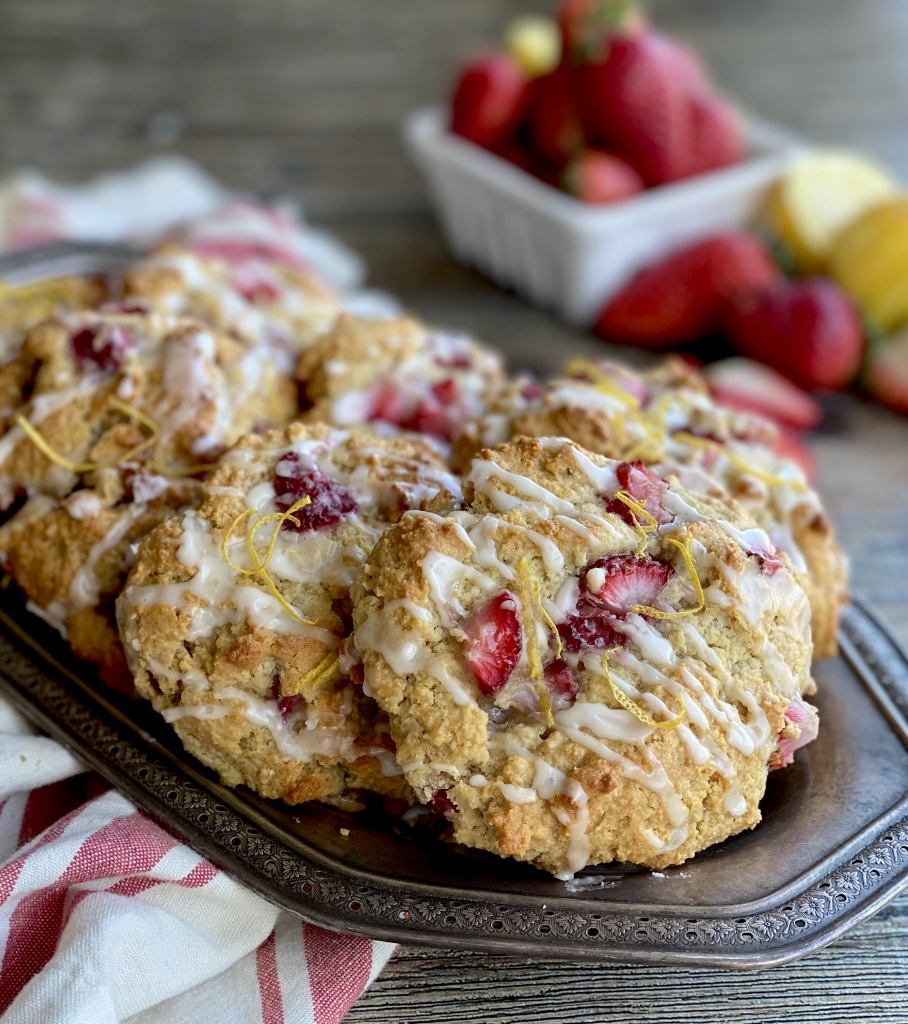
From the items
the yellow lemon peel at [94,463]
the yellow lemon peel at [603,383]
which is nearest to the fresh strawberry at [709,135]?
the yellow lemon peel at [603,383]

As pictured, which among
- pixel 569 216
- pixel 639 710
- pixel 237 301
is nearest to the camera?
pixel 639 710

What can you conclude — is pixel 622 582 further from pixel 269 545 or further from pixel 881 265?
pixel 881 265

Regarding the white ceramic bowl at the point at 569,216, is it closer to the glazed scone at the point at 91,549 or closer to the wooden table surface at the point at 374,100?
the wooden table surface at the point at 374,100

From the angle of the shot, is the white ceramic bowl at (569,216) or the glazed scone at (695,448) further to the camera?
the white ceramic bowl at (569,216)

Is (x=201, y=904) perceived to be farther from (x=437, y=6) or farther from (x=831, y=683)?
(x=437, y=6)

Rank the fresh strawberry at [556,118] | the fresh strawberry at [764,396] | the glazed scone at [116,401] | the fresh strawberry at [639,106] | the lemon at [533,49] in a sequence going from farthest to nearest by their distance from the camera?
1. the lemon at [533,49]
2. the fresh strawberry at [556,118]
3. the fresh strawberry at [639,106]
4. the fresh strawberry at [764,396]
5. the glazed scone at [116,401]

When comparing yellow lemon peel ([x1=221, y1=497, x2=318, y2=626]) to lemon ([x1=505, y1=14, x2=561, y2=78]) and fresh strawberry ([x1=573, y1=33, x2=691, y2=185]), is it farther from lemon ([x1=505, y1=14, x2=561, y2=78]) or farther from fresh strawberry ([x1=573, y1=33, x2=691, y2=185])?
lemon ([x1=505, y1=14, x2=561, y2=78])

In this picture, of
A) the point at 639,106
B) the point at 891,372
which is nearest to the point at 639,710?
the point at 891,372

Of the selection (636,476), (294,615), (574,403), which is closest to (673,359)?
(574,403)
